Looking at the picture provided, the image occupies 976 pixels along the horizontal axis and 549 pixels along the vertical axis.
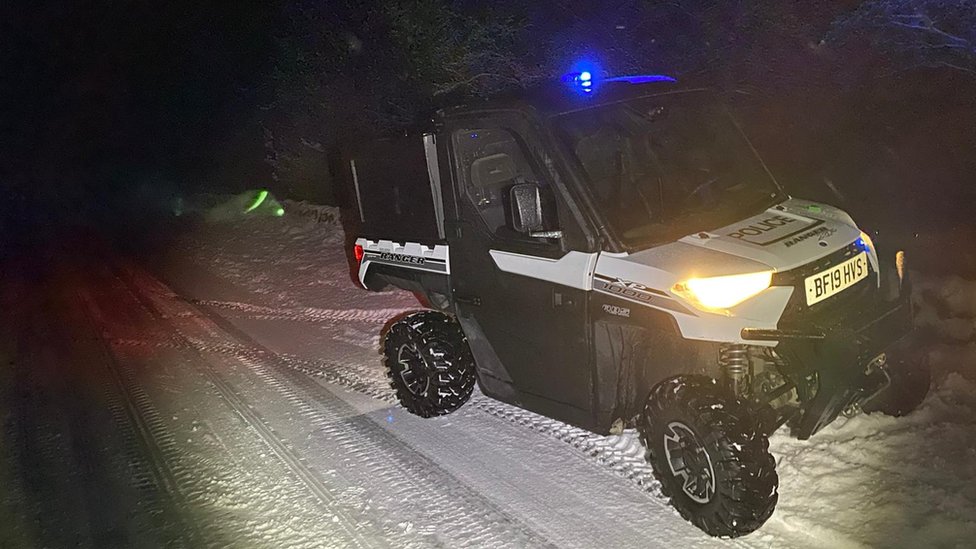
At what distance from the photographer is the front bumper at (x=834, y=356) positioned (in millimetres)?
3664

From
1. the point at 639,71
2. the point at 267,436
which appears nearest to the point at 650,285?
the point at 267,436

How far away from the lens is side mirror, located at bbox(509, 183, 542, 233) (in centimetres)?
416

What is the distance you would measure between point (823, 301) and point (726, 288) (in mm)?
542

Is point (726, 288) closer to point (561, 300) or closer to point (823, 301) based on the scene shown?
point (823, 301)

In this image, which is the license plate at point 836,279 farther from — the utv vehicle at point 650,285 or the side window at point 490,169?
the side window at point 490,169

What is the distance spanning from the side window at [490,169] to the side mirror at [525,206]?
49cm

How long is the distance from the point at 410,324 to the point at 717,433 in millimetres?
2506

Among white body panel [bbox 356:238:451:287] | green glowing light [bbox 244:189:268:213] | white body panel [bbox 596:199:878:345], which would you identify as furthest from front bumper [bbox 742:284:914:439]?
green glowing light [bbox 244:189:268:213]

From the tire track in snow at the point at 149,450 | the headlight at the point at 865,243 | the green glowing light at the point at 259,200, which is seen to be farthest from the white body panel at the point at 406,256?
the green glowing light at the point at 259,200

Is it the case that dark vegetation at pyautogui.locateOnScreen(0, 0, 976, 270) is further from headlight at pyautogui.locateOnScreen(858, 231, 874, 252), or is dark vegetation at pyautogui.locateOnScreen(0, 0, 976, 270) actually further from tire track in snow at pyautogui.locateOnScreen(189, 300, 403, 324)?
headlight at pyautogui.locateOnScreen(858, 231, 874, 252)

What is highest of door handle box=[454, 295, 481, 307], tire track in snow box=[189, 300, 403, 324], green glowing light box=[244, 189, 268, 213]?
door handle box=[454, 295, 481, 307]

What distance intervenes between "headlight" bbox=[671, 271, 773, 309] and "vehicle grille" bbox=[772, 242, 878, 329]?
0.26 feet

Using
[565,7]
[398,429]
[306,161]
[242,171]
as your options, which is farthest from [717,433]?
[242,171]

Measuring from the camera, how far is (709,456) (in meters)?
3.71
